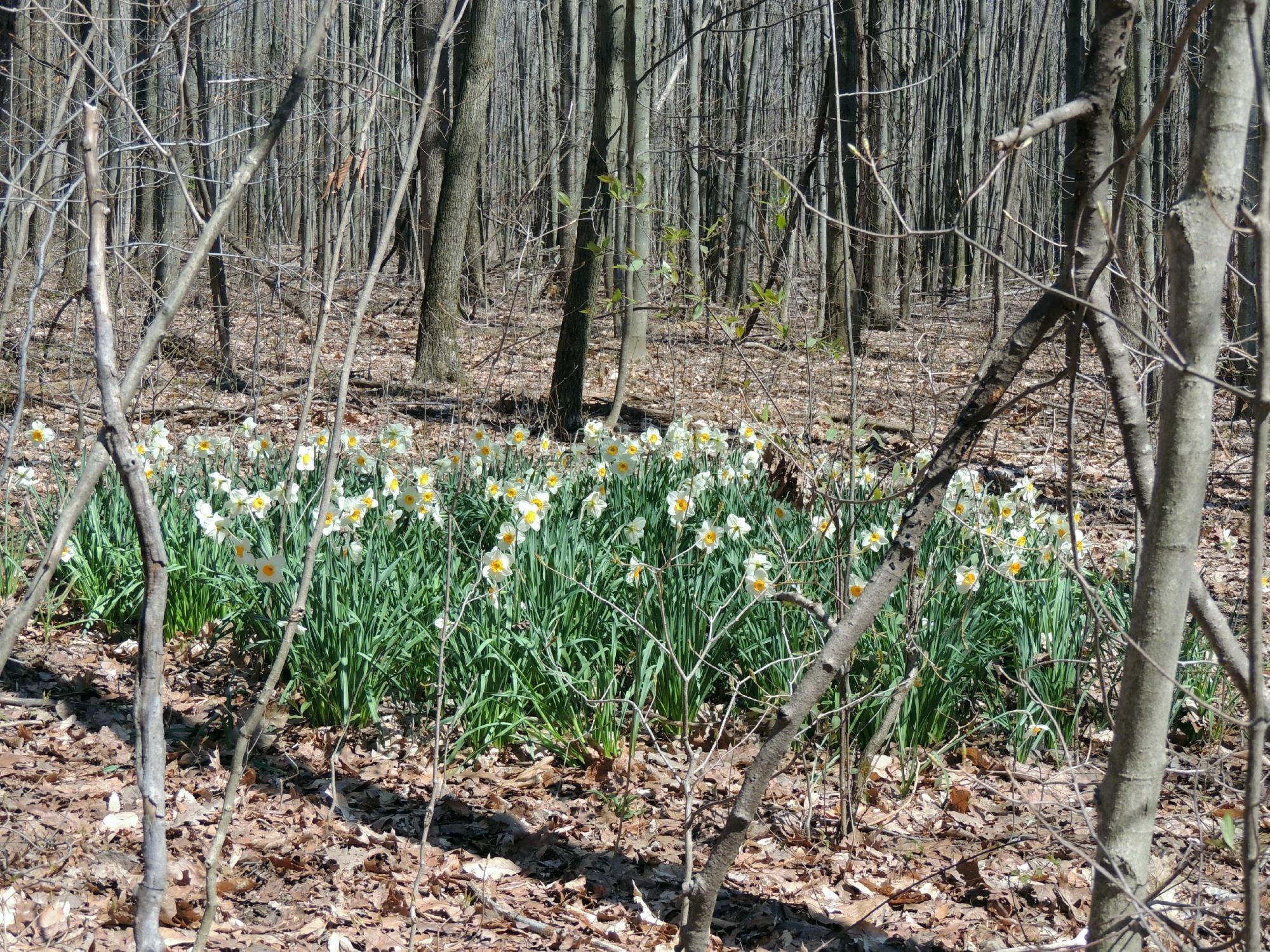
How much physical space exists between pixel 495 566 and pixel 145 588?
1.99 m

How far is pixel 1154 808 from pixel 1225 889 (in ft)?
4.92

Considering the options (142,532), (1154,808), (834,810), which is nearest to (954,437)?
(1154,808)

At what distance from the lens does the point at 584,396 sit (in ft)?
30.0

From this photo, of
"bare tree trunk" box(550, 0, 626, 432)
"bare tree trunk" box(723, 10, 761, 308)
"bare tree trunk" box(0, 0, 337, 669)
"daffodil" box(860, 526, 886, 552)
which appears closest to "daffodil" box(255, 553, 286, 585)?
"bare tree trunk" box(0, 0, 337, 669)

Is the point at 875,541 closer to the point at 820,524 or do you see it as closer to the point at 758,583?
the point at 820,524

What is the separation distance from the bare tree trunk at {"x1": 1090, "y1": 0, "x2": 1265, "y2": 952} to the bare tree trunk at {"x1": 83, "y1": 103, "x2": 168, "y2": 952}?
1.34 metres

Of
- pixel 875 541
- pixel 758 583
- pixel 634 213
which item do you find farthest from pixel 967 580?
pixel 634 213

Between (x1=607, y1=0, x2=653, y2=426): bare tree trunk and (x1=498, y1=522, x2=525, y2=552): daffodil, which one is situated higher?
(x1=607, y1=0, x2=653, y2=426): bare tree trunk

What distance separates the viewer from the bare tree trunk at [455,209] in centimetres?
853

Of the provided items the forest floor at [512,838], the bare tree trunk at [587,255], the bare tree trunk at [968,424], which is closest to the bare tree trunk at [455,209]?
the bare tree trunk at [587,255]

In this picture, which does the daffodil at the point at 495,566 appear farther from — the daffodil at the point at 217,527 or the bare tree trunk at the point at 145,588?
the bare tree trunk at the point at 145,588

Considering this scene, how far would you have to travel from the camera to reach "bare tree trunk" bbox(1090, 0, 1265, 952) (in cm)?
144

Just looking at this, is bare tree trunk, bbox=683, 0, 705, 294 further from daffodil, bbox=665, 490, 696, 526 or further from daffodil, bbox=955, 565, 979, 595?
daffodil, bbox=955, 565, 979, 595

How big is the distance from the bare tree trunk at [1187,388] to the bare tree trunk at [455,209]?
7.40 metres
